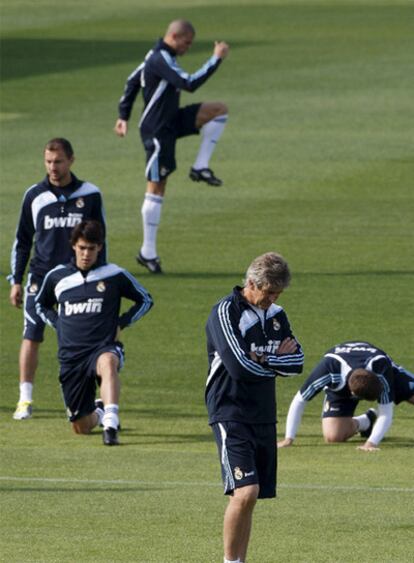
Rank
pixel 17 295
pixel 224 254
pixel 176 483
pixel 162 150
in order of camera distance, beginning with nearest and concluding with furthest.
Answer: pixel 176 483
pixel 17 295
pixel 162 150
pixel 224 254

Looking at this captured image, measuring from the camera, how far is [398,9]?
5178cm

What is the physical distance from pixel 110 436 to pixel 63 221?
2.07 metres

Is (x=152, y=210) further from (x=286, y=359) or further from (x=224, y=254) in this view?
(x=286, y=359)

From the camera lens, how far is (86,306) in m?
14.4

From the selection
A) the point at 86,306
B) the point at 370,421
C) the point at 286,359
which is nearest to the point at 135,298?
the point at 86,306

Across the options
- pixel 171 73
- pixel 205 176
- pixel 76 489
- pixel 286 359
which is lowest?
pixel 76 489

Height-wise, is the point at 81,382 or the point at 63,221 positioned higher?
the point at 63,221

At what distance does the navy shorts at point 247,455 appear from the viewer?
9656mm

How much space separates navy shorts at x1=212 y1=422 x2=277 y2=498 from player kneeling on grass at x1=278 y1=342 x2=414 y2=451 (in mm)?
4463

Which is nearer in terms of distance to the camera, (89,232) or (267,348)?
(267,348)

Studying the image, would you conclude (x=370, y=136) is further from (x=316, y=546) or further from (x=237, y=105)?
(x=316, y=546)

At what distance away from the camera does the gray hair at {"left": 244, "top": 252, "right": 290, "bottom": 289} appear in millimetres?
9508

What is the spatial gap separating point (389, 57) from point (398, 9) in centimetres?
1083

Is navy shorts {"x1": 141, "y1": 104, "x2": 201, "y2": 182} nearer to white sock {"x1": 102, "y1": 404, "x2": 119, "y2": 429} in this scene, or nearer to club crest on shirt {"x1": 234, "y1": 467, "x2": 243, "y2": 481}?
white sock {"x1": 102, "y1": 404, "x2": 119, "y2": 429}
